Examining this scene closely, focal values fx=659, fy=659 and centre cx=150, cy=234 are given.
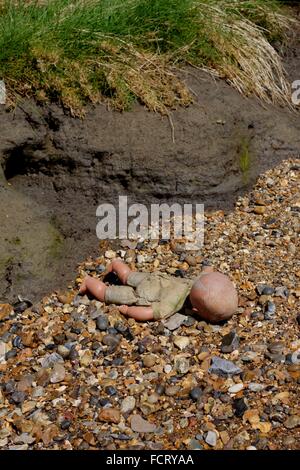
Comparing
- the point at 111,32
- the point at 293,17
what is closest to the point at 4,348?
the point at 111,32

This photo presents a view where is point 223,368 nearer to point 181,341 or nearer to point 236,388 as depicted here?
point 236,388

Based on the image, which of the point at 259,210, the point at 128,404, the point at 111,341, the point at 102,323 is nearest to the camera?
the point at 128,404

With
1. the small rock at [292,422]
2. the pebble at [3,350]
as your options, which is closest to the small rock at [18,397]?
the pebble at [3,350]

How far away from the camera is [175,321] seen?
3.70 m

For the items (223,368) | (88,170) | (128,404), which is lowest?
(128,404)

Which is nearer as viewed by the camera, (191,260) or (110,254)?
(191,260)

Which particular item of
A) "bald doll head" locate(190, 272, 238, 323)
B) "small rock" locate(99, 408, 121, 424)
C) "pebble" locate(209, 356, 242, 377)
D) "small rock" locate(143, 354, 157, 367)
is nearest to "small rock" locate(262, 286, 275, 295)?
"bald doll head" locate(190, 272, 238, 323)

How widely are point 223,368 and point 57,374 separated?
0.86 metres

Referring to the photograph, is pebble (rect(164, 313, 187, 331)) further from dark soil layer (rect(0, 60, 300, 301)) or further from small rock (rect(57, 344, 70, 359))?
dark soil layer (rect(0, 60, 300, 301))

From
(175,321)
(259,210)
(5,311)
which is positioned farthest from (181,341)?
(259,210)

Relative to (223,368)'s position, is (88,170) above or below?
above

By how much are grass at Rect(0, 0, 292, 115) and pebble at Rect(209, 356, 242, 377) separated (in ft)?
6.44

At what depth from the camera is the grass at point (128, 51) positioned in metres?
4.45
